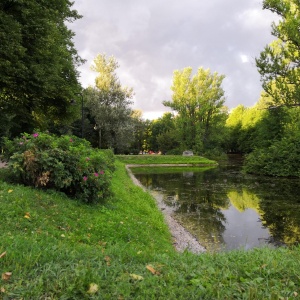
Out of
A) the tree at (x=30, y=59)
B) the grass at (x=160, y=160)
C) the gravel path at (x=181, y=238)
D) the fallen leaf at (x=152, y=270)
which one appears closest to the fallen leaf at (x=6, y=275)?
the fallen leaf at (x=152, y=270)

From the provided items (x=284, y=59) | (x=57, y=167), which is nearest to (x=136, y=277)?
(x=57, y=167)

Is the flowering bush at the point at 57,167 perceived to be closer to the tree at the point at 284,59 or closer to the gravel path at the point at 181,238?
the gravel path at the point at 181,238

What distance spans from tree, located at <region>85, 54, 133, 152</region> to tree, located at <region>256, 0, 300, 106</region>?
70.5ft

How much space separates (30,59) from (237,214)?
574 inches

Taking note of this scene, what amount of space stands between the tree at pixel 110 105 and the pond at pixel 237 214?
23.1 meters

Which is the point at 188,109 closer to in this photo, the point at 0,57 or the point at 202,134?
the point at 202,134

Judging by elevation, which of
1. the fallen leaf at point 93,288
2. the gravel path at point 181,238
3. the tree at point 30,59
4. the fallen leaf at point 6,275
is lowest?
the gravel path at point 181,238

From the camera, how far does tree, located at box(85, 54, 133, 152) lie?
4122cm

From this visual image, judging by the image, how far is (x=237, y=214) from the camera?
42.6 feet

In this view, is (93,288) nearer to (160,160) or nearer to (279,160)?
(279,160)

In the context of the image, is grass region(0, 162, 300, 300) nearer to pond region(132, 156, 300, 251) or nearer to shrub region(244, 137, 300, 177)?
pond region(132, 156, 300, 251)

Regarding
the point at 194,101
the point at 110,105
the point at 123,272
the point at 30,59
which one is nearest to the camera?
the point at 123,272

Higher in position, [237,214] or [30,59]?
[30,59]

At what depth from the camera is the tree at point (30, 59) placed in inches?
594
